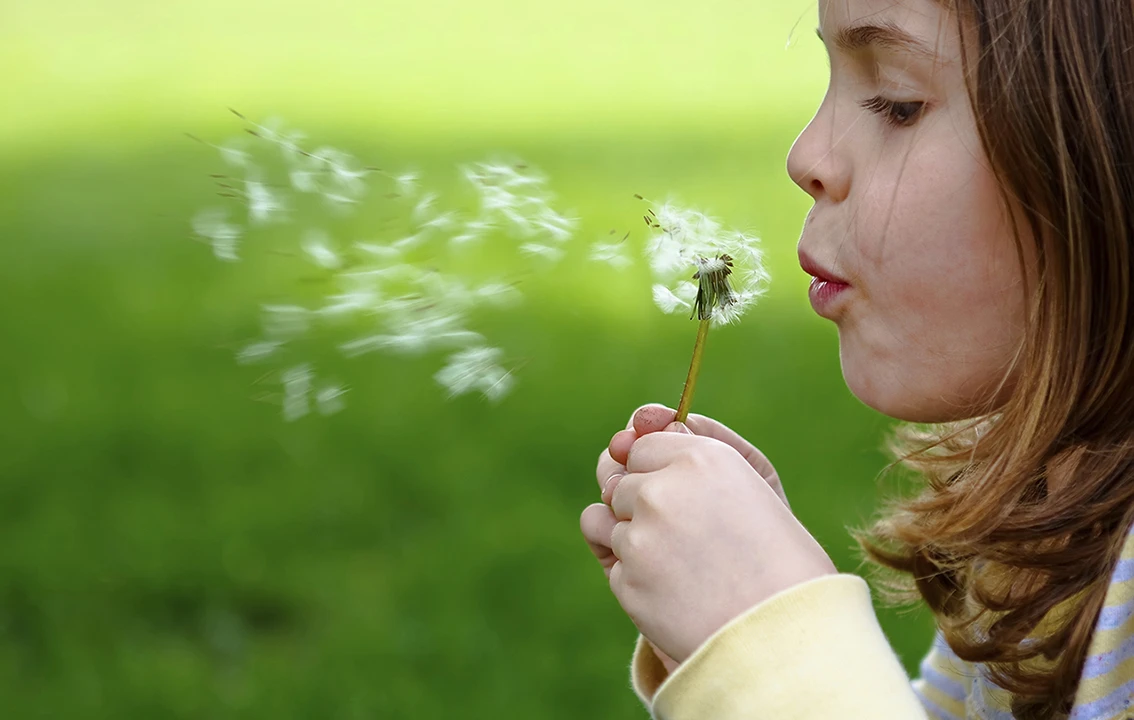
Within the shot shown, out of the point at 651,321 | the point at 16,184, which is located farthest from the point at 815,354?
the point at 16,184

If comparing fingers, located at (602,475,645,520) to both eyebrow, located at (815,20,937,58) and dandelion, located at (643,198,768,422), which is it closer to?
dandelion, located at (643,198,768,422)

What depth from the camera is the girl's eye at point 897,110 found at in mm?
1157

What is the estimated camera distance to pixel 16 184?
438 cm

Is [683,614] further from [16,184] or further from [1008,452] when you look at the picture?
[16,184]

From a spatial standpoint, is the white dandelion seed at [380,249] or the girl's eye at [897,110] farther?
the white dandelion seed at [380,249]

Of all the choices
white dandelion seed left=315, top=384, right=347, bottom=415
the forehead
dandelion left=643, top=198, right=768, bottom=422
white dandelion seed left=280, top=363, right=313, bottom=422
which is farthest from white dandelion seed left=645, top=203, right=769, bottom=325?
white dandelion seed left=315, top=384, right=347, bottom=415

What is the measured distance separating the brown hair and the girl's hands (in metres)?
0.22

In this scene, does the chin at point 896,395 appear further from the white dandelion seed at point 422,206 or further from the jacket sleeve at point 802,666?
the white dandelion seed at point 422,206

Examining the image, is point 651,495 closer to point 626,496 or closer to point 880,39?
point 626,496

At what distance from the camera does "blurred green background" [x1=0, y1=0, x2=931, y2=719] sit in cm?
228

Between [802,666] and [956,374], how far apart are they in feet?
1.04

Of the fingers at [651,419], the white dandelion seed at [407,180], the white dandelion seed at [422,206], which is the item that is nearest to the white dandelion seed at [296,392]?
the white dandelion seed at [407,180]

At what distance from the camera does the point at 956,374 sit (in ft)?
3.92

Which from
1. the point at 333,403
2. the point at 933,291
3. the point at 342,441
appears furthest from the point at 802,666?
the point at 342,441
